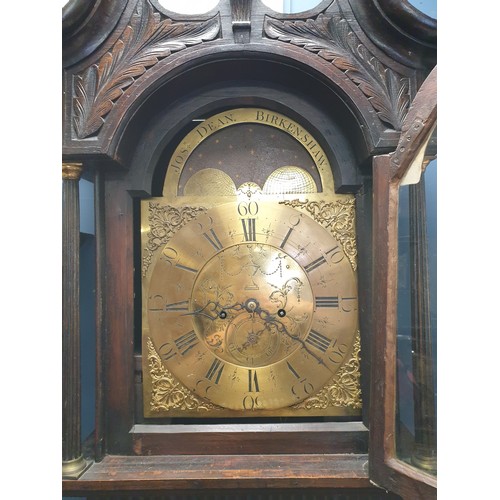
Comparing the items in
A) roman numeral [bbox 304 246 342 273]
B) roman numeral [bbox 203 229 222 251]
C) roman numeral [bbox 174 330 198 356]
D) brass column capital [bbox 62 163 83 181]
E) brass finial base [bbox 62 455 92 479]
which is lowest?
brass finial base [bbox 62 455 92 479]

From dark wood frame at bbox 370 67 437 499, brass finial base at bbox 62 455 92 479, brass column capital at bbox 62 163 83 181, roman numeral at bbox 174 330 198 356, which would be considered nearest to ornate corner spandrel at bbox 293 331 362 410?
dark wood frame at bbox 370 67 437 499

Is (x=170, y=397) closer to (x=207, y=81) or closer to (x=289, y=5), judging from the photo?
(x=207, y=81)

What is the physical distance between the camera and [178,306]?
1385 millimetres

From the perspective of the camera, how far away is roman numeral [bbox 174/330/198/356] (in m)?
1.37

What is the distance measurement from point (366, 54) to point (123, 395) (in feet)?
4.14

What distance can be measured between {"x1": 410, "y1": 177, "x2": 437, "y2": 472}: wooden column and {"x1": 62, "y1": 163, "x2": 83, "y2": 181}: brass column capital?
0.93 metres

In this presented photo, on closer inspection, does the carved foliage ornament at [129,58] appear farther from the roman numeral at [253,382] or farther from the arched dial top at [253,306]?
the roman numeral at [253,382]

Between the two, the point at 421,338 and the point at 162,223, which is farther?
the point at 162,223

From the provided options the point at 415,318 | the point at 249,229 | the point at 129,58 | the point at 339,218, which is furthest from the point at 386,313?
the point at 129,58

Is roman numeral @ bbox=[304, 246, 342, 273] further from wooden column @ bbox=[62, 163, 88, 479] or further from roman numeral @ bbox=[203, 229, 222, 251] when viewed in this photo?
wooden column @ bbox=[62, 163, 88, 479]

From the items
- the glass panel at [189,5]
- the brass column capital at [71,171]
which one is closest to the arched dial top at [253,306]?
the brass column capital at [71,171]

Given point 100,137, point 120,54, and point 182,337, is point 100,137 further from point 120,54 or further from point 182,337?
point 182,337

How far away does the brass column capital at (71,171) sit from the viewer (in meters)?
1.23

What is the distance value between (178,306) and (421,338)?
2.41 ft
